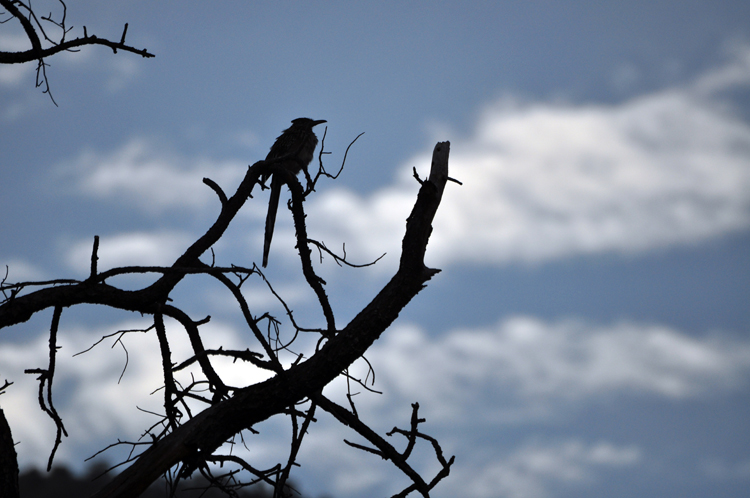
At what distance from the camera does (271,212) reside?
5621mm

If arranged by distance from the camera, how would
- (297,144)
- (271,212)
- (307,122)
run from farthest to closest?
(307,122), (297,144), (271,212)

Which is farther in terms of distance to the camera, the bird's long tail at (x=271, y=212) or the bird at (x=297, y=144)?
the bird at (x=297, y=144)

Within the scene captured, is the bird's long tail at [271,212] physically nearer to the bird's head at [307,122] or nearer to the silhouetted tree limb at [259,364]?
the silhouetted tree limb at [259,364]

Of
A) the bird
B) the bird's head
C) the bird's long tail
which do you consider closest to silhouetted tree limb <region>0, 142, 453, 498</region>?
the bird's long tail

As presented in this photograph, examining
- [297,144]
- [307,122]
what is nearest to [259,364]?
[297,144]

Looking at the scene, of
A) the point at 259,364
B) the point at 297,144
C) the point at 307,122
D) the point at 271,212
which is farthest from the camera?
the point at 307,122

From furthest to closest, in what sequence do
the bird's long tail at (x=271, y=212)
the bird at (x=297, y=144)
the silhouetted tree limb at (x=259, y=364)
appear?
the bird at (x=297, y=144), the bird's long tail at (x=271, y=212), the silhouetted tree limb at (x=259, y=364)

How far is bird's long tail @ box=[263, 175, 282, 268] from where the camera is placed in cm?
545

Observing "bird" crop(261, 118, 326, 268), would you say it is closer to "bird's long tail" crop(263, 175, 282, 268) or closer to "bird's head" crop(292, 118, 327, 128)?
"bird's head" crop(292, 118, 327, 128)

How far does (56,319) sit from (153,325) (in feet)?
2.08

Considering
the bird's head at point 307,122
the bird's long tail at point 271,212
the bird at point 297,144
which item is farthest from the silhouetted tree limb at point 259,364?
the bird's head at point 307,122

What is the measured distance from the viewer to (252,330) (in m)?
3.91

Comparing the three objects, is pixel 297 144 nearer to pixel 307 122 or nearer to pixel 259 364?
pixel 307 122

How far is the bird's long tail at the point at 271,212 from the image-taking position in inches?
215
